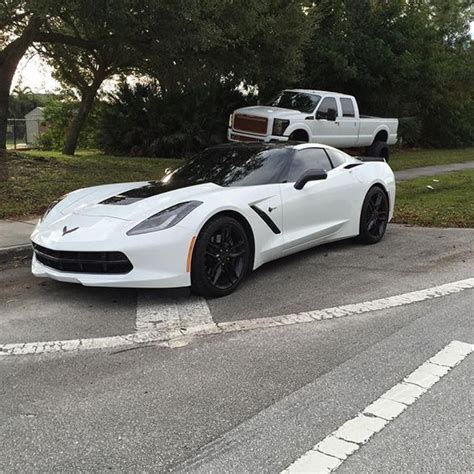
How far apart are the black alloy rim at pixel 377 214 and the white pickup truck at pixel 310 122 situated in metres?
6.96

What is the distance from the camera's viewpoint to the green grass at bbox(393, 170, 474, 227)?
29.6ft

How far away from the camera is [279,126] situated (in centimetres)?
1427

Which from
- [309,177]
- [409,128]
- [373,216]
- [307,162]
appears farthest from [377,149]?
[309,177]

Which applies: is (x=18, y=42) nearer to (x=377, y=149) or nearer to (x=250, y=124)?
(x=250, y=124)

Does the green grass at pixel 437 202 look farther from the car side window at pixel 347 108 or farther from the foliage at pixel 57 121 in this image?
the foliage at pixel 57 121

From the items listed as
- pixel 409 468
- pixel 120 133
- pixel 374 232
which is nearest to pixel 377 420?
pixel 409 468

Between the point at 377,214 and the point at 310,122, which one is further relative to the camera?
the point at 310,122

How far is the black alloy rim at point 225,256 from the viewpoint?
5152 mm

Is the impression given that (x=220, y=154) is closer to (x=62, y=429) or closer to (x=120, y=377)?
(x=120, y=377)

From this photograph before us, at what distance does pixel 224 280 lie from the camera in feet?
17.4

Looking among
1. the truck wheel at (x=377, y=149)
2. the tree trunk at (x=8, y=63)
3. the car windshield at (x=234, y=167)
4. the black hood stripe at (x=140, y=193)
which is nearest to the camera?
the black hood stripe at (x=140, y=193)

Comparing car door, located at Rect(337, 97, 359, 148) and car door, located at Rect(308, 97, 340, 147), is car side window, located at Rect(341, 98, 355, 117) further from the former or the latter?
car door, located at Rect(308, 97, 340, 147)

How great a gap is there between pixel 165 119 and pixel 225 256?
16268mm

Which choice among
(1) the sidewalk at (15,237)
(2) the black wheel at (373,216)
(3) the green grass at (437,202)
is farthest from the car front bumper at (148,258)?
(3) the green grass at (437,202)
